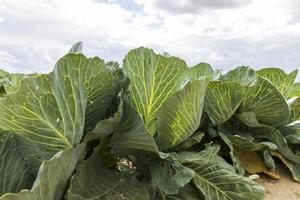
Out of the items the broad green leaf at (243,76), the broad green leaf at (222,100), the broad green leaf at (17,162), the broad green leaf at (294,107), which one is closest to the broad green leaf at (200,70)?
the broad green leaf at (243,76)

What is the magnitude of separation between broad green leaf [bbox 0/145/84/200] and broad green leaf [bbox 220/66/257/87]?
3.62 ft

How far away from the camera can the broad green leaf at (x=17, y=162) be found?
158cm

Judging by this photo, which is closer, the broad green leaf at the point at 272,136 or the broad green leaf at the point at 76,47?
the broad green leaf at the point at 76,47

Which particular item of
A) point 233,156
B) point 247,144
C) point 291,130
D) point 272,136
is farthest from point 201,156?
point 291,130

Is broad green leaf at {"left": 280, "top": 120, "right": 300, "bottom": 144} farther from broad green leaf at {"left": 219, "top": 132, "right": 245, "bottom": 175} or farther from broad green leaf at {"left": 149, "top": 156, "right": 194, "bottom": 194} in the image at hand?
broad green leaf at {"left": 149, "top": 156, "right": 194, "bottom": 194}

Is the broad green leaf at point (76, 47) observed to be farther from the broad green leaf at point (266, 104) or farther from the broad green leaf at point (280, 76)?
the broad green leaf at point (280, 76)

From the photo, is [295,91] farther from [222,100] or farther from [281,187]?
[222,100]

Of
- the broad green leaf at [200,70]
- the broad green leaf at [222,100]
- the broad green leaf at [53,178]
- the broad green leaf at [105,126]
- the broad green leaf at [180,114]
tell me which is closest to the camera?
the broad green leaf at [53,178]

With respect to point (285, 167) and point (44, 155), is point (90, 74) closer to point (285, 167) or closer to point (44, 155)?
point (44, 155)

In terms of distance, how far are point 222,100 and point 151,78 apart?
0.53 metres

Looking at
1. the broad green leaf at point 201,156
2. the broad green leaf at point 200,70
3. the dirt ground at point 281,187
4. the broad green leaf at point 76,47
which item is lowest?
the dirt ground at point 281,187

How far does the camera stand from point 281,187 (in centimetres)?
247

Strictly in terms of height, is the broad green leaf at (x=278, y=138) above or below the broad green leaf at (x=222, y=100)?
below

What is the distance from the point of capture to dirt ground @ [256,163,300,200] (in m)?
2.37
